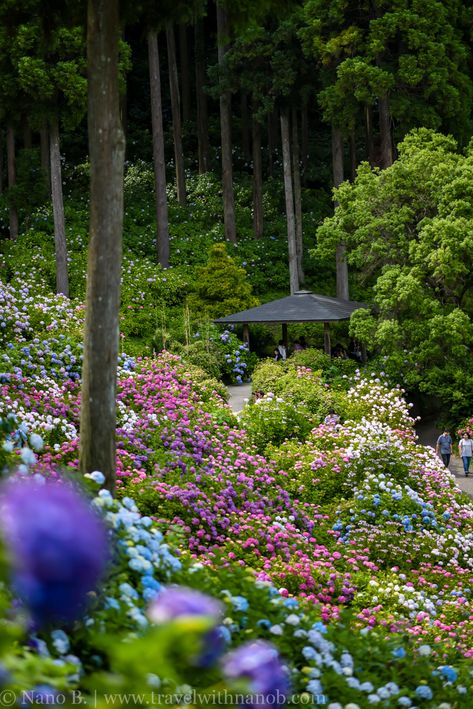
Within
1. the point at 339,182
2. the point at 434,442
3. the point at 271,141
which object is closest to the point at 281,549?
the point at 434,442

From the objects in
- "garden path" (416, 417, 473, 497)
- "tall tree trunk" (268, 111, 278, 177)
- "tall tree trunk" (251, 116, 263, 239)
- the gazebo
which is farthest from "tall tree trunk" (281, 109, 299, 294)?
"garden path" (416, 417, 473, 497)

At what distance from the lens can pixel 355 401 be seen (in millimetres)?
17891

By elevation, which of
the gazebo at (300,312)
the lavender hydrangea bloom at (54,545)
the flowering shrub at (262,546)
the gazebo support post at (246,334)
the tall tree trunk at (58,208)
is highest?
the tall tree trunk at (58,208)

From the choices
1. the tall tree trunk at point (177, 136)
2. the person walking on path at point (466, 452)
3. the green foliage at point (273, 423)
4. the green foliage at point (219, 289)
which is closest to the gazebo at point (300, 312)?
the green foliage at point (219, 289)

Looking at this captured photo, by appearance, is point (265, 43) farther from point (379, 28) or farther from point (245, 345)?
point (245, 345)

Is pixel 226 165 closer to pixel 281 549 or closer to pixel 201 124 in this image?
pixel 201 124

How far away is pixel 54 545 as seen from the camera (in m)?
1.57

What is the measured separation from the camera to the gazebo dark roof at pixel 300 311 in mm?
22641

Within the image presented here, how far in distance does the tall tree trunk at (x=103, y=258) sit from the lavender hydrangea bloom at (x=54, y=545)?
5848 mm

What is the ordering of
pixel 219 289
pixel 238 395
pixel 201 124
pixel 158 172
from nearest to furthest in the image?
pixel 238 395
pixel 219 289
pixel 158 172
pixel 201 124

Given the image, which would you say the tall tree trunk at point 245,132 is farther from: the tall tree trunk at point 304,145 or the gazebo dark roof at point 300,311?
the gazebo dark roof at point 300,311

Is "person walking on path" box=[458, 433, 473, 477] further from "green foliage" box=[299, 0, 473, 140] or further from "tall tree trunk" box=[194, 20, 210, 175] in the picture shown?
"tall tree trunk" box=[194, 20, 210, 175]

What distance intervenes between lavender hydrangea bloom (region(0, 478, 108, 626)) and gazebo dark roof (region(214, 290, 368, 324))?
2089 centimetres

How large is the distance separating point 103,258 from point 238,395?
1467cm
